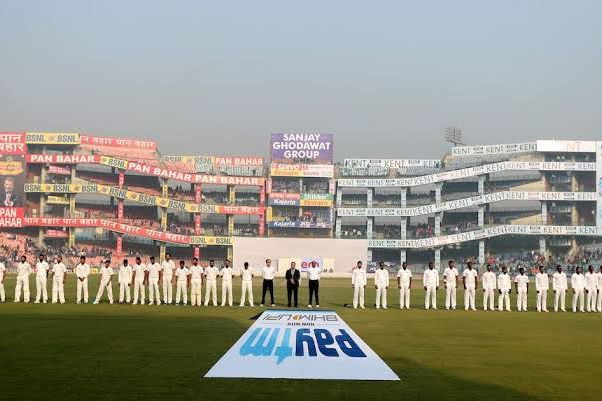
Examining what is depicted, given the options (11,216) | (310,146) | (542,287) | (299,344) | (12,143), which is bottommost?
(299,344)

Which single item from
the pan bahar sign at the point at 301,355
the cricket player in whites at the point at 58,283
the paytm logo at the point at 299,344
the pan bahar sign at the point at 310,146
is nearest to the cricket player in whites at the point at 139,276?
the cricket player in whites at the point at 58,283

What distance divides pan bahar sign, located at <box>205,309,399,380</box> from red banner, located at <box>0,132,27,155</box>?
72904mm

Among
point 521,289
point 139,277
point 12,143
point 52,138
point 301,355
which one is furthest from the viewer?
point 52,138

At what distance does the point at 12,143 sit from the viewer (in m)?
86.3

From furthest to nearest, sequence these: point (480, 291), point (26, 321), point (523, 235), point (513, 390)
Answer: point (523, 235)
point (480, 291)
point (26, 321)
point (513, 390)

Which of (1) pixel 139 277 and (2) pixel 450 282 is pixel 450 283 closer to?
(2) pixel 450 282

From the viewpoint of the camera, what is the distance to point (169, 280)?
97.8 feet

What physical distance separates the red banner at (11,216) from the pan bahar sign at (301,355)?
231ft

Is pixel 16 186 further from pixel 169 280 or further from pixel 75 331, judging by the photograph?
pixel 75 331

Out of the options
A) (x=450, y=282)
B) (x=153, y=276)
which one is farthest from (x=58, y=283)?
(x=450, y=282)

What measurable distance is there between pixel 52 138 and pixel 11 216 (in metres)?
10.3

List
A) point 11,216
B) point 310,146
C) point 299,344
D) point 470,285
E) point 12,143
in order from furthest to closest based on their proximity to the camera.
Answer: point 310,146 → point 12,143 → point 11,216 → point 470,285 → point 299,344

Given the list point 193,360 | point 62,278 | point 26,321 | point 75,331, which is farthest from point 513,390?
point 62,278

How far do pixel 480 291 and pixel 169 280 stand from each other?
2396 centimetres
